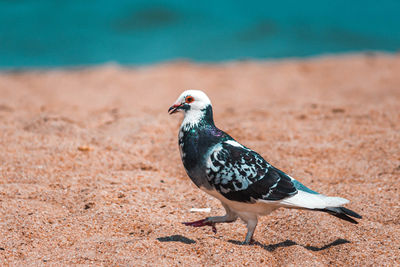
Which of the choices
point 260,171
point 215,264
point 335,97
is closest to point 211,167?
point 260,171

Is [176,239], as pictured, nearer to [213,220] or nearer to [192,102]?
[213,220]

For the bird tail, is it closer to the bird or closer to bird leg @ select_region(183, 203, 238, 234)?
the bird

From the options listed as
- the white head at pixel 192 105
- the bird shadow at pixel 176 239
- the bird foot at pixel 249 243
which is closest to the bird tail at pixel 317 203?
the bird foot at pixel 249 243

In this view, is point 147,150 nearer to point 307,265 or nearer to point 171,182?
point 171,182

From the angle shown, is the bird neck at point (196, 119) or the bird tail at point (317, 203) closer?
the bird tail at point (317, 203)

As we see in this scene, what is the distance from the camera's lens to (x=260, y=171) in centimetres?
328

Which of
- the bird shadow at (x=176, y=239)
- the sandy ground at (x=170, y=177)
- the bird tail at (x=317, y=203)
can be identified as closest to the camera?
the bird tail at (x=317, y=203)

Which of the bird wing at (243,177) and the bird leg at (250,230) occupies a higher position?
the bird wing at (243,177)

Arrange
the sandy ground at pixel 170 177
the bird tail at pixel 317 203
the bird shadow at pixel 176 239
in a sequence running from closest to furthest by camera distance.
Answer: the bird tail at pixel 317 203
the sandy ground at pixel 170 177
the bird shadow at pixel 176 239

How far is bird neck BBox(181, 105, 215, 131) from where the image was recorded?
11.2ft

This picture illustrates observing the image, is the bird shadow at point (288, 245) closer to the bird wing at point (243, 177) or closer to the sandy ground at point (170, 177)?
the sandy ground at point (170, 177)

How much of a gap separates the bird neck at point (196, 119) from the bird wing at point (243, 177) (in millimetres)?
227

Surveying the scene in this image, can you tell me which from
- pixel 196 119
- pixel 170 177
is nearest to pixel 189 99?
pixel 196 119

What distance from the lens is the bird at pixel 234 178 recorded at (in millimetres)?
3184
